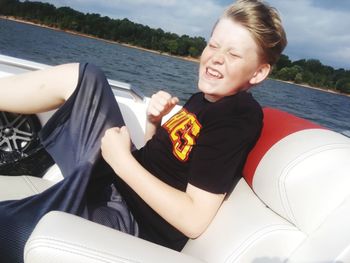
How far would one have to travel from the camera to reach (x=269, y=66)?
57.6 inches

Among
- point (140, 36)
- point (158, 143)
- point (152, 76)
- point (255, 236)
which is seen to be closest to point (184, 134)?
point (158, 143)

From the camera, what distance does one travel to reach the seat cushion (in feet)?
4.53

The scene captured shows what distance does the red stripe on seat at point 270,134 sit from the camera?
4.08 ft

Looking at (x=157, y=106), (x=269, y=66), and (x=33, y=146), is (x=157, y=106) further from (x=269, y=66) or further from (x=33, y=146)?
(x=33, y=146)

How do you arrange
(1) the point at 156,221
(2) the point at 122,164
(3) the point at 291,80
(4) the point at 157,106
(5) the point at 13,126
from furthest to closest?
(3) the point at 291,80 → (5) the point at 13,126 → (4) the point at 157,106 → (1) the point at 156,221 → (2) the point at 122,164

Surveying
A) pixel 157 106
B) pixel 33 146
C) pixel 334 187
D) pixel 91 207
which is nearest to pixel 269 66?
pixel 157 106

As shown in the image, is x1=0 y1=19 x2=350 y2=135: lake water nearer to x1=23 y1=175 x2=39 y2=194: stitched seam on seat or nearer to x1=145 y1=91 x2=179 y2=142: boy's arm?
x1=145 y1=91 x2=179 y2=142: boy's arm

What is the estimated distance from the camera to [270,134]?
4.23 ft

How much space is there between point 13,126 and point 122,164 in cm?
95

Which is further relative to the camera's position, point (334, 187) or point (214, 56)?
point (214, 56)

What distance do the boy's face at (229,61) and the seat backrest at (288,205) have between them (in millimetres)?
237

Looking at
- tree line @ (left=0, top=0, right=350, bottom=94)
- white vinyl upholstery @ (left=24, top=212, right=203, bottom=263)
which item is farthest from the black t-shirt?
tree line @ (left=0, top=0, right=350, bottom=94)

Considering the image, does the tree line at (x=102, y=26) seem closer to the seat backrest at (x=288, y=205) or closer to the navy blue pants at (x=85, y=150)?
the navy blue pants at (x=85, y=150)

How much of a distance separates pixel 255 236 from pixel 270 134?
1.18 feet
